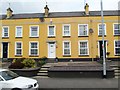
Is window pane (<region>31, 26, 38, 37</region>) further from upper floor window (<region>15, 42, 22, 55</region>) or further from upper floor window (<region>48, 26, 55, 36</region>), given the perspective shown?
upper floor window (<region>15, 42, 22, 55</region>)

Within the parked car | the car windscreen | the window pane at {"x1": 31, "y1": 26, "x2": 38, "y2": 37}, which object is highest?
the window pane at {"x1": 31, "y1": 26, "x2": 38, "y2": 37}

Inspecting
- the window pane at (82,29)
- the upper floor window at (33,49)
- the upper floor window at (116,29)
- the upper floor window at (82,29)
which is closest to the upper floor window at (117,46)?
the upper floor window at (116,29)

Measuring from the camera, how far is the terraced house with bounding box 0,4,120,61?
28.3m

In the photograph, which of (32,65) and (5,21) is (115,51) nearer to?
(32,65)

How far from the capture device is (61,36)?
28.9 metres

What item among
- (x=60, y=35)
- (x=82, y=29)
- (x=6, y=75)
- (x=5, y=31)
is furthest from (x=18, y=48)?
(x=6, y=75)

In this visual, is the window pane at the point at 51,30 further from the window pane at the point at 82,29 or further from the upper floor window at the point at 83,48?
the upper floor window at the point at 83,48

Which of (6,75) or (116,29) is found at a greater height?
(116,29)

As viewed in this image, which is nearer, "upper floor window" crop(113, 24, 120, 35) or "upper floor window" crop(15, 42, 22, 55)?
"upper floor window" crop(113, 24, 120, 35)

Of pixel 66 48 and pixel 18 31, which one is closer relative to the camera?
pixel 66 48

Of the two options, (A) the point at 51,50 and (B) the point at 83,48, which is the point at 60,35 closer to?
(A) the point at 51,50

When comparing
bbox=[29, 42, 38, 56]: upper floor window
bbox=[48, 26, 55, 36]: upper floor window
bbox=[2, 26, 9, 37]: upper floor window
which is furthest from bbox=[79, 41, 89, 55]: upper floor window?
bbox=[2, 26, 9, 37]: upper floor window

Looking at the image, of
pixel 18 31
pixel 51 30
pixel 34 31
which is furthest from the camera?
pixel 18 31

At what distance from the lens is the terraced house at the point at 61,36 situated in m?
28.3
